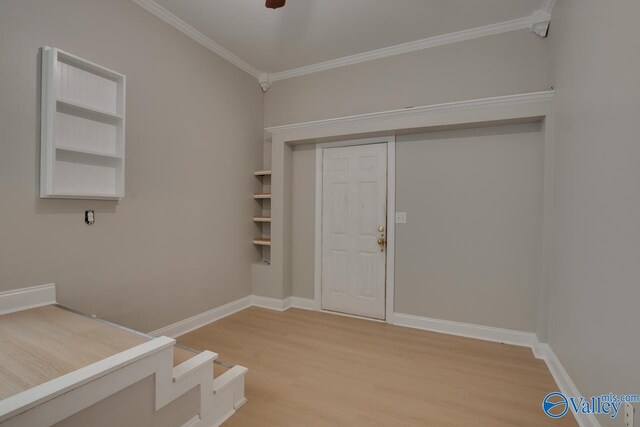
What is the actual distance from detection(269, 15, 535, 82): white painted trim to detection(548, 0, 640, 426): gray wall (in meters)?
0.50

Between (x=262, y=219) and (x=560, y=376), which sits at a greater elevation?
(x=262, y=219)

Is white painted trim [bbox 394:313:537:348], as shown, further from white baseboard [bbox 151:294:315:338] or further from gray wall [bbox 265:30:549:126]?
gray wall [bbox 265:30:549:126]

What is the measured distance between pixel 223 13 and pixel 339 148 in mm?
1815

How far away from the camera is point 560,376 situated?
222cm

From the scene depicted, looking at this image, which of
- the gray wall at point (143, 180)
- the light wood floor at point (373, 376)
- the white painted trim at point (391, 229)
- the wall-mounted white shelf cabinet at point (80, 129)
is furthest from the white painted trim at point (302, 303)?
the wall-mounted white shelf cabinet at point (80, 129)

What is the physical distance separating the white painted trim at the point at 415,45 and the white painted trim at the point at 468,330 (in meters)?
2.92

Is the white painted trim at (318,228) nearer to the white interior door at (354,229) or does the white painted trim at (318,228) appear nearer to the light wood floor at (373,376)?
the white interior door at (354,229)

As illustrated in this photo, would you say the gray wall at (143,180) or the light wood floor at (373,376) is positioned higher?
the gray wall at (143,180)

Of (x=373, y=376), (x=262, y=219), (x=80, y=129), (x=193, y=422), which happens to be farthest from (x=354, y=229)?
(x=80, y=129)

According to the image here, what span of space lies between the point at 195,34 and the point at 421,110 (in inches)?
96.7

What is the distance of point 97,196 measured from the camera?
89.4 inches

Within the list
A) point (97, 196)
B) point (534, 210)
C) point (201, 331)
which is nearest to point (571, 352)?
point (534, 210)

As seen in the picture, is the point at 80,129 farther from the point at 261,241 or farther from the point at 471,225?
the point at 471,225

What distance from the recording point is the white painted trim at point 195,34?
2.74 m
